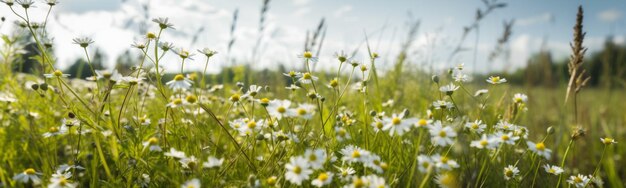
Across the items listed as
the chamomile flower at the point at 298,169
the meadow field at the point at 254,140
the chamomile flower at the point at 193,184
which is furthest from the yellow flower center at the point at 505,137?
the chamomile flower at the point at 193,184

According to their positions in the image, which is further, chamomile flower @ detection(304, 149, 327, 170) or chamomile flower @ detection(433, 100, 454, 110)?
chamomile flower @ detection(433, 100, 454, 110)

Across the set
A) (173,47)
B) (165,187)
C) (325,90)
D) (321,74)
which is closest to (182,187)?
(165,187)

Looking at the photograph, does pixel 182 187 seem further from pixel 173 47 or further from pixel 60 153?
pixel 60 153

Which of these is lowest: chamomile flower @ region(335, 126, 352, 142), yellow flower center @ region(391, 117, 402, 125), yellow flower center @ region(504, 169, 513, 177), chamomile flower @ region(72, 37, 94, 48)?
yellow flower center @ region(504, 169, 513, 177)

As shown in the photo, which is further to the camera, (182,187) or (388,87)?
(388,87)

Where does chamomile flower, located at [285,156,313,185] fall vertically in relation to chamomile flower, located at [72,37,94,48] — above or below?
below

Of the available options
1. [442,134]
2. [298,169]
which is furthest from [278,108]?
[442,134]

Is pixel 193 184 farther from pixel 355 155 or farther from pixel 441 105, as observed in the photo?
pixel 441 105

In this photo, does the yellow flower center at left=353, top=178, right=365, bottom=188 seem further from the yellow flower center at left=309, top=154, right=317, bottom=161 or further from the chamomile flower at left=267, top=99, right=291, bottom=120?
the chamomile flower at left=267, top=99, right=291, bottom=120

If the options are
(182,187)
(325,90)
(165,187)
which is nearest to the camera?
(182,187)

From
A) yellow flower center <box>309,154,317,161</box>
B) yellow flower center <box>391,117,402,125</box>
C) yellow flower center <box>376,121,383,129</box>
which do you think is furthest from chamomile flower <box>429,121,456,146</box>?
yellow flower center <box>309,154,317,161</box>

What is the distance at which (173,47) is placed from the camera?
5.28 feet

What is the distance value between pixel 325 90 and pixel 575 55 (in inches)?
72.0

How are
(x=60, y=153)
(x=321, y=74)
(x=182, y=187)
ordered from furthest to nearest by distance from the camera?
(x=321, y=74) → (x=60, y=153) → (x=182, y=187)
